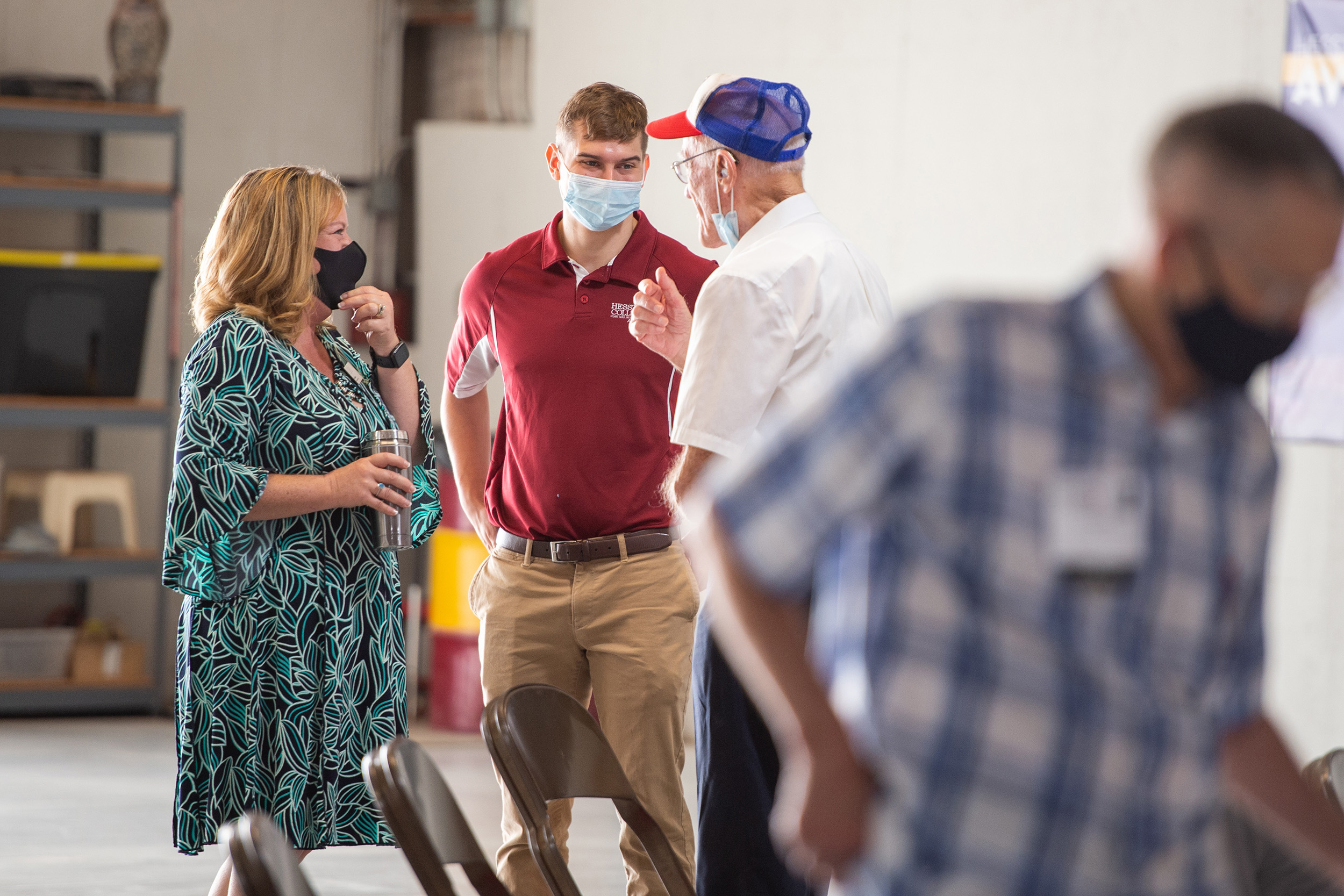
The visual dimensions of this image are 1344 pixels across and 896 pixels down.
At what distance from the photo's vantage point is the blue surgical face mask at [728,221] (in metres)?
2.47

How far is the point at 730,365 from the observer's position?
216 cm

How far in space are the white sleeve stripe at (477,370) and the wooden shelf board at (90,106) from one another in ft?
12.6

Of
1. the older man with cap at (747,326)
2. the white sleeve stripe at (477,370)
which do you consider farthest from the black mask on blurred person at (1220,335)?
the white sleeve stripe at (477,370)

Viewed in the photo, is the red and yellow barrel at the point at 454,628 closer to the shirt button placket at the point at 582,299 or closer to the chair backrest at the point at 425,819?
the shirt button placket at the point at 582,299

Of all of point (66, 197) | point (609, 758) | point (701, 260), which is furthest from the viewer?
point (66, 197)

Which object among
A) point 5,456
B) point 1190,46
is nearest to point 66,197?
point 5,456

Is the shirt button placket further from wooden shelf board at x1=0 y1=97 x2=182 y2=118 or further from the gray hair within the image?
wooden shelf board at x1=0 y1=97 x2=182 y2=118

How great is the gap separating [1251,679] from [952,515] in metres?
0.34

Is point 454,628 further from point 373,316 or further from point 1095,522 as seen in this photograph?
point 1095,522

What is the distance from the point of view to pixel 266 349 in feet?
8.41

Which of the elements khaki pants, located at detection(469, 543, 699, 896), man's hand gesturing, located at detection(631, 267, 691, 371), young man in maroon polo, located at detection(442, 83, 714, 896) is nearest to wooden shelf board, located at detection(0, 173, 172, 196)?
young man in maroon polo, located at detection(442, 83, 714, 896)

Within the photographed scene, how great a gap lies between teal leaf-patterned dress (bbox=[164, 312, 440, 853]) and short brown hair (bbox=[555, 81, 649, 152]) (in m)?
0.79

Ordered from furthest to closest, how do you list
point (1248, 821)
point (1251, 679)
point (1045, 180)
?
point (1045, 180) → point (1248, 821) → point (1251, 679)

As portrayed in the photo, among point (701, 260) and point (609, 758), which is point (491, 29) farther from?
point (609, 758)
